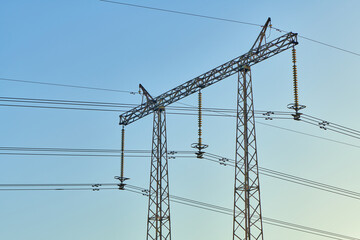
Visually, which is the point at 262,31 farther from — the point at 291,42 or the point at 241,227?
the point at 241,227

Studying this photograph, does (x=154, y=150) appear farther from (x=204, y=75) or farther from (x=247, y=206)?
(x=247, y=206)

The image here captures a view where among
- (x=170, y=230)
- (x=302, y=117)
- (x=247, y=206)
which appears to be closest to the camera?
(x=247, y=206)

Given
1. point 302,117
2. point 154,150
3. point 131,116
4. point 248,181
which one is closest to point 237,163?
point 248,181

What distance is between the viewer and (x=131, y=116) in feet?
170

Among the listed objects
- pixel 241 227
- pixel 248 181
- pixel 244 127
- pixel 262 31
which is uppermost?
pixel 262 31

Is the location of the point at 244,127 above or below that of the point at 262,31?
below

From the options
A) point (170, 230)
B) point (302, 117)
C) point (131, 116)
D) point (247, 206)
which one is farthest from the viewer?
point (131, 116)

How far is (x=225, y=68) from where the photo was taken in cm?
4600

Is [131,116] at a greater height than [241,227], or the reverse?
[131,116]

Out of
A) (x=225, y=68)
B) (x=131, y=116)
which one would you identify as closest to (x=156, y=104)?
(x=131, y=116)

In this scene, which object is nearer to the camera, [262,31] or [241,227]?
[241,227]

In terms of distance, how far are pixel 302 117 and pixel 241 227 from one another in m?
8.30

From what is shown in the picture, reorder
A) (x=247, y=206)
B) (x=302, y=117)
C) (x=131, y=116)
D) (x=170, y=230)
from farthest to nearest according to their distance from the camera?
(x=131, y=116) → (x=170, y=230) → (x=302, y=117) → (x=247, y=206)

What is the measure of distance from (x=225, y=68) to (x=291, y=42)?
5.14m
